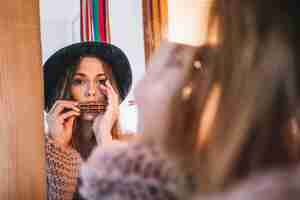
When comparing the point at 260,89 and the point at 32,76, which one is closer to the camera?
the point at 260,89

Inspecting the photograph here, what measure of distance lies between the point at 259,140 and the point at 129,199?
19 cm

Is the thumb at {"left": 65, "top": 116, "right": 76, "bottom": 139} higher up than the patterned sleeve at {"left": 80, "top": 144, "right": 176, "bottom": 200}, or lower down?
higher up

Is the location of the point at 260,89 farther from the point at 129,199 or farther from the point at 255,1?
the point at 129,199

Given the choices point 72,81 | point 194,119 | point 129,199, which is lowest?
point 129,199

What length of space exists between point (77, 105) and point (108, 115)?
0.29ft

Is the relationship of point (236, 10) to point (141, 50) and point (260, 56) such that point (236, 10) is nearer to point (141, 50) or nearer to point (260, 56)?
point (260, 56)

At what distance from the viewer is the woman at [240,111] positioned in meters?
0.60

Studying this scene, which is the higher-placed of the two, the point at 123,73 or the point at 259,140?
the point at 123,73

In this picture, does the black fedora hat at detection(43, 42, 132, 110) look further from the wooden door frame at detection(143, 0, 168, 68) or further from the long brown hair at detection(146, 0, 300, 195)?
the long brown hair at detection(146, 0, 300, 195)

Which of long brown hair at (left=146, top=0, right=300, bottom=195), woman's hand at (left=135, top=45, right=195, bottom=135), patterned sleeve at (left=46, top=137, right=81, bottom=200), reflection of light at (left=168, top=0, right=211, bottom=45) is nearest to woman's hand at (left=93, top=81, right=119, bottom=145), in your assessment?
patterned sleeve at (left=46, top=137, right=81, bottom=200)

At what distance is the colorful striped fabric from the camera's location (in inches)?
51.4

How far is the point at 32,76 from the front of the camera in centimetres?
125

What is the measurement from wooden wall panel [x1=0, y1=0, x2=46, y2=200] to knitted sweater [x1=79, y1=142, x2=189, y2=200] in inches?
23.8

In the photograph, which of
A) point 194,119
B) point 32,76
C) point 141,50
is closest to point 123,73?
point 141,50
